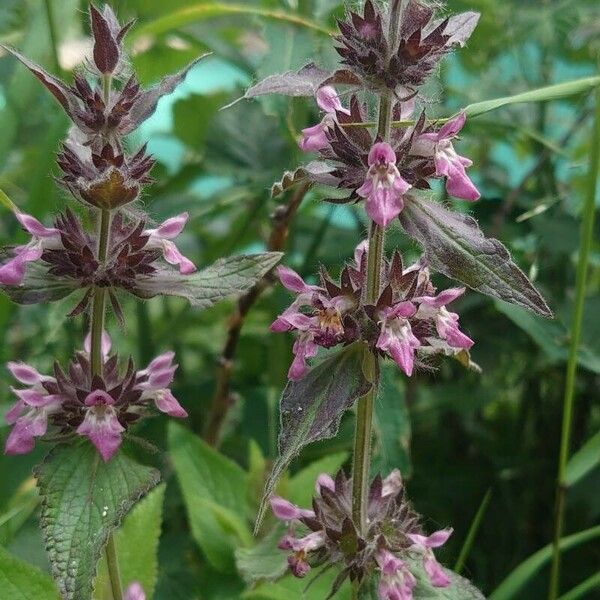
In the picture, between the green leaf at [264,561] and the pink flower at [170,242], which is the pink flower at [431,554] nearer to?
the green leaf at [264,561]

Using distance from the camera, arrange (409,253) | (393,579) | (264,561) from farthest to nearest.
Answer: (409,253), (264,561), (393,579)

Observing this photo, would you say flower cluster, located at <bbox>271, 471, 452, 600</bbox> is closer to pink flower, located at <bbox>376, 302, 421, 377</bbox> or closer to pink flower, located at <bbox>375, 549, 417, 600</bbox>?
pink flower, located at <bbox>375, 549, 417, 600</bbox>

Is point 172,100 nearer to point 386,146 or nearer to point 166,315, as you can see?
point 166,315

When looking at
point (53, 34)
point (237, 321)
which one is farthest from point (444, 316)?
point (53, 34)

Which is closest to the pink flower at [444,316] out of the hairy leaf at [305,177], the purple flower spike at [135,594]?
the hairy leaf at [305,177]

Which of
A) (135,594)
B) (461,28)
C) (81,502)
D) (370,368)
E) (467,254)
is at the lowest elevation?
(135,594)

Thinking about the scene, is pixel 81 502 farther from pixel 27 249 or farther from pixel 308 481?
pixel 308 481
